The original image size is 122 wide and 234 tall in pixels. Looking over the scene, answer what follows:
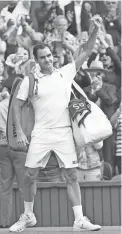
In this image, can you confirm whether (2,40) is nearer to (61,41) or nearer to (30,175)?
(61,41)

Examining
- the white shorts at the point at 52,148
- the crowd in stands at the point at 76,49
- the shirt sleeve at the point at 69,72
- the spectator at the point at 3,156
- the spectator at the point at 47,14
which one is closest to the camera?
the white shorts at the point at 52,148

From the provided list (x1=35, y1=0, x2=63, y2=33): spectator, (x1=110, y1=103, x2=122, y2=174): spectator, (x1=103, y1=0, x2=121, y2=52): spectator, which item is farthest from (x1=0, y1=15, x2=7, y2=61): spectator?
(x1=110, y1=103, x2=122, y2=174): spectator

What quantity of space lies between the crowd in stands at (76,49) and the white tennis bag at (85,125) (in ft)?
8.28

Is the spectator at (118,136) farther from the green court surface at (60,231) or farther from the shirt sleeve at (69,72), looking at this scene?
the shirt sleeve at (69,72)

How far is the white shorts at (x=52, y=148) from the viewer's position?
795cm

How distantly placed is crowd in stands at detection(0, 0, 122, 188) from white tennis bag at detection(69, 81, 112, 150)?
252 cm

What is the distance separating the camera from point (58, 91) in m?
7.95

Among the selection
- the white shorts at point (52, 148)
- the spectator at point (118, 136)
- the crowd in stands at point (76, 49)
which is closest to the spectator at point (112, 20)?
the crowd in stands at point (76, 49)

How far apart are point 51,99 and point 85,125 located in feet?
1.42

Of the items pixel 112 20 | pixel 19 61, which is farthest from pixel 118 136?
pixel 112 20

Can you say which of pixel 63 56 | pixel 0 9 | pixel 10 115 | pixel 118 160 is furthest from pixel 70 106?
pixel 0 9

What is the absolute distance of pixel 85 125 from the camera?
802cm

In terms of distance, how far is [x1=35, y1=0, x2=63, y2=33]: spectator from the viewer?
1302 cm

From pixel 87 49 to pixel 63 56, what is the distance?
167 inches
